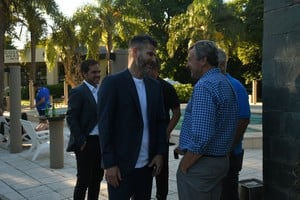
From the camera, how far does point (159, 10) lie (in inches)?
1410

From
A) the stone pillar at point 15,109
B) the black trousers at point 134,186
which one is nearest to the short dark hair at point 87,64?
the black trousers at point 134,186

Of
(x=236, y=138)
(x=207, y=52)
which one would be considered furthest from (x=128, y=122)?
(x=236, y=138)

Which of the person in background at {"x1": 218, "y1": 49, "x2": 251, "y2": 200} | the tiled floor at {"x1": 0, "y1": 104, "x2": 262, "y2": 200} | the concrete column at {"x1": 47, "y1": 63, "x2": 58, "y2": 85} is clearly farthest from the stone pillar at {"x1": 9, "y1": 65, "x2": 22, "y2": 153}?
the concrete column at {"x1": 47, "y1": 63, "x2": 58, "y2": 85}

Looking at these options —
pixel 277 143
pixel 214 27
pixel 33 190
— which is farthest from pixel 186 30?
pixel 277 143

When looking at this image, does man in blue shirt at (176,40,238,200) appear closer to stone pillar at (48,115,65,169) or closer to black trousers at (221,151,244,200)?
black trousers at (221,151,244,200)

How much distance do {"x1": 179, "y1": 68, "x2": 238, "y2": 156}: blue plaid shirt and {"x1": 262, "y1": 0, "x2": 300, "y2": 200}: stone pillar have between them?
81 centimetres

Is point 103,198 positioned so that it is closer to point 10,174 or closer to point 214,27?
point 10,174

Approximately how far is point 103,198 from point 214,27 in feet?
77.6

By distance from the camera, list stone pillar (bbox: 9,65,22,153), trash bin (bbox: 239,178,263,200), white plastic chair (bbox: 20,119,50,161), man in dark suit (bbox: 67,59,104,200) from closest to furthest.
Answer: trash bin (bbox: 239,178,263,200) < man in dark suit (bbox: 67,59,104,200) < white plastic chair (bbox: 20,119,50,161) < stone pillar (bbox: 9,65,22,153)

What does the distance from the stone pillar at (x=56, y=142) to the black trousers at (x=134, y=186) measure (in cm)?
444

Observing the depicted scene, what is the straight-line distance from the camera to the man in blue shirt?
9.15 ft

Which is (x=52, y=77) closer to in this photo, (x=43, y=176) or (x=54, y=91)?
(x=54, y=91)

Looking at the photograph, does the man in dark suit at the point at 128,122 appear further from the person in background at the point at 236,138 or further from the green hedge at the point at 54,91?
Result: the green hedge at the point at 54,91

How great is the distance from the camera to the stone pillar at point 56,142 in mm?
7523
